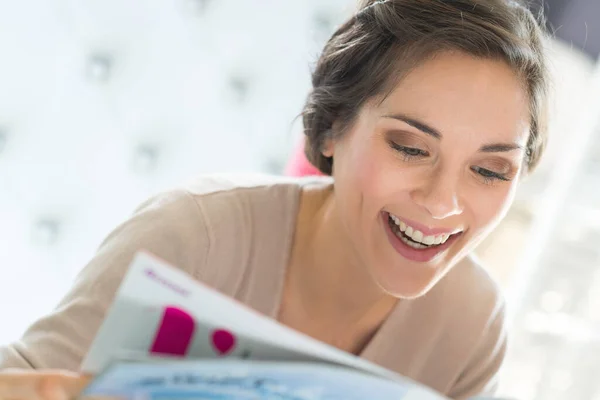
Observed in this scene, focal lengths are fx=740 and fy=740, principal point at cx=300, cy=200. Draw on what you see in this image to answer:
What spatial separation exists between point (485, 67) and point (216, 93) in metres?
1.01

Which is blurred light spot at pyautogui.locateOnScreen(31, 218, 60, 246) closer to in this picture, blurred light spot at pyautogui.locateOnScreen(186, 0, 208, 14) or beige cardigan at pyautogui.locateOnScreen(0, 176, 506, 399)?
blurred light spot at pyautogui.locateOnScreen(186, 0, 208, 14)

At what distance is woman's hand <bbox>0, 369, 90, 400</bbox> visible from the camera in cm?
57

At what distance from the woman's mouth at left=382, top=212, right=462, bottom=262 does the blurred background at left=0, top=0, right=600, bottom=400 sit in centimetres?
90

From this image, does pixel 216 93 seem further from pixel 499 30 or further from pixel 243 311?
pixel 243 311

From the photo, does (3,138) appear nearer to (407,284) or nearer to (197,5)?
(197,5)

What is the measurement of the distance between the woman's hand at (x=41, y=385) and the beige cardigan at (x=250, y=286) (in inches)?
7.8

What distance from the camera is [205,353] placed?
0.56 meters

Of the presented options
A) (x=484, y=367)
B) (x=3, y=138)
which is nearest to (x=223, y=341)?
(x=484, y=367)

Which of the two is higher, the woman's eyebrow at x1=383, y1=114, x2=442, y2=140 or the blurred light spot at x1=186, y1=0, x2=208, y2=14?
the blurred light spot at x1=186, y1=0, x2=208, y2=14

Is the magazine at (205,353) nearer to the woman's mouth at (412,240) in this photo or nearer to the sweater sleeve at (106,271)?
the sweater sleeve at (106,271)

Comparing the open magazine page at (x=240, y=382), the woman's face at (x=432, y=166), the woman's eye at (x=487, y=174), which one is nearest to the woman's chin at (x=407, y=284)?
the woman's face at (x=432, y=166)

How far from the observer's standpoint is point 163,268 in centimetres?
52

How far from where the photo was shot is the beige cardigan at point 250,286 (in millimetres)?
815

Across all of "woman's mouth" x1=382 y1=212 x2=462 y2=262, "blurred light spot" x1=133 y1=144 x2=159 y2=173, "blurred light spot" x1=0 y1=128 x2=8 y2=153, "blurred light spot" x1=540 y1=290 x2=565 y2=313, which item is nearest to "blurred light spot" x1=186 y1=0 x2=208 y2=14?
"blurred light spot" x1=133 y1=144 x2=159 y2=173
